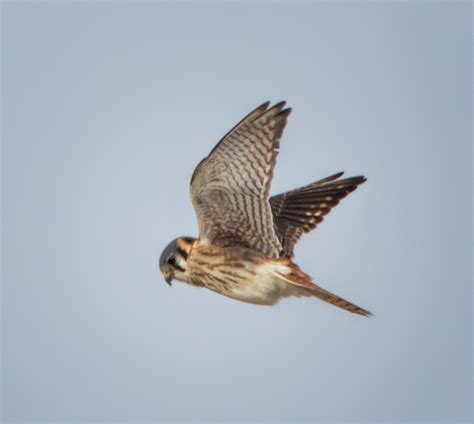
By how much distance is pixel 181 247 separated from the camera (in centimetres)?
674

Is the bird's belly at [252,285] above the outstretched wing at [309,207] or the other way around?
the other way around

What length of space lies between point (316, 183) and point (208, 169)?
1.60 m

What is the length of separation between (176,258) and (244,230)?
2.28 feet

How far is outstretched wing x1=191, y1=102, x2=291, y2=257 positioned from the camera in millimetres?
6027

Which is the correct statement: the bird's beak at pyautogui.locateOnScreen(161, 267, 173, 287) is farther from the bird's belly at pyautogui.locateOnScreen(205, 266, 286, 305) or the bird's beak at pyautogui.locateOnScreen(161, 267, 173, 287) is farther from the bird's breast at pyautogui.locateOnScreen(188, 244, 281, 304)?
the bird's belly at pyautogui.locateOnScreen(205, 266, 286, 305)

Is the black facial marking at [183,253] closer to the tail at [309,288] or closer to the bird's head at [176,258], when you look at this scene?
the bird's head at [176,258]

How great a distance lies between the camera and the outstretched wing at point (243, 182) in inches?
237

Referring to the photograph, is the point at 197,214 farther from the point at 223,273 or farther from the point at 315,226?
the point at 315,226

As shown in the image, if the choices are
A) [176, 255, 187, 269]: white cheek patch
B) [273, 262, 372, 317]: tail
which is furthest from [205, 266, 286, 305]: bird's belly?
[176, 255, 187, 269]: white cheek patch

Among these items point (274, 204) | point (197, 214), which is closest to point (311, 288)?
point (197, 214)

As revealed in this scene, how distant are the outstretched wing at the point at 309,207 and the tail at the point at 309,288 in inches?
26.8

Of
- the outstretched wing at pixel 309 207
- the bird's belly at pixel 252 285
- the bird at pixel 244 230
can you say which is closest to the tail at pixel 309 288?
the bird at pixel 244 230

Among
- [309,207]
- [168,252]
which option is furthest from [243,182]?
[309,207]

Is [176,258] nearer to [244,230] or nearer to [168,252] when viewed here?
[168,252]
